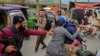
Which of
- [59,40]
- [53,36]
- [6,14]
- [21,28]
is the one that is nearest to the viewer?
[21,28]

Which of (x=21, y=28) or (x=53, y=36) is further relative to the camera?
(x=53, y=36)

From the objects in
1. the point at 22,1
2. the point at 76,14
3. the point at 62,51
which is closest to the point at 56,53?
the point at 62,51

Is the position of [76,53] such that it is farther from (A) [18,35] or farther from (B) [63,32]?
(A) [18,35]

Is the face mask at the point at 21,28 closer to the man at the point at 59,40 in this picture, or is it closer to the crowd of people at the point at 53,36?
the crowd of people at the point at 53,36

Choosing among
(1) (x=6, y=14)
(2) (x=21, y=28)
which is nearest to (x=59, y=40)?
(2) (x=21, y=28)

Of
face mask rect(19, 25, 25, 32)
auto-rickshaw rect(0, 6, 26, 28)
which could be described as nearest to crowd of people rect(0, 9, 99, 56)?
face mask rect(19, 25, 25, 32)

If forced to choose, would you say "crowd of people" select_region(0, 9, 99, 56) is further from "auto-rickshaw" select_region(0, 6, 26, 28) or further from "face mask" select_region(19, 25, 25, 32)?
"auto-rickshaw" select_region(0, 6, 26, 28)

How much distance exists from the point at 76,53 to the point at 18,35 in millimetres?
2374

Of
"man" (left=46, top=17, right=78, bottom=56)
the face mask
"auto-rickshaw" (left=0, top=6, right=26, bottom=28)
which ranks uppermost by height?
the face mask

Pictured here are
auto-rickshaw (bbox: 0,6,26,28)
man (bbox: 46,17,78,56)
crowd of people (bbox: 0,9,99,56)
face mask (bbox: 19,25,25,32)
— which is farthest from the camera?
auto-rickshaw (bbox: 0,6,26,28)

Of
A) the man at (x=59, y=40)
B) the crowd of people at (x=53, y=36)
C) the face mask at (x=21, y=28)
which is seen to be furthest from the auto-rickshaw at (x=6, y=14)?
the face mask at (x=21, y=28)

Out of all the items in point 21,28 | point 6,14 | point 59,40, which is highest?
point 21,28

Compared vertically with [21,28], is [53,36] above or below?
below

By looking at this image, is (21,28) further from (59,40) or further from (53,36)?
(53,36)
